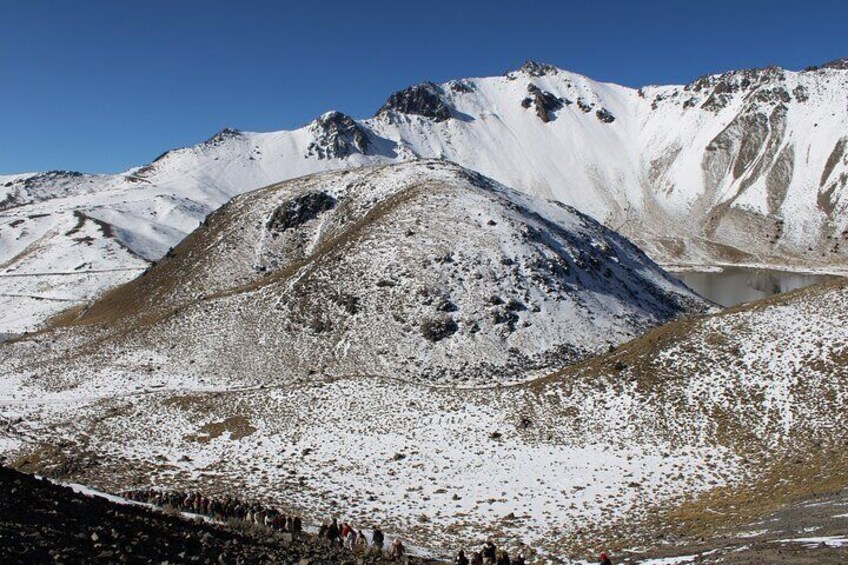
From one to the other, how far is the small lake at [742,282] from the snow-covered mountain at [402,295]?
38479mm

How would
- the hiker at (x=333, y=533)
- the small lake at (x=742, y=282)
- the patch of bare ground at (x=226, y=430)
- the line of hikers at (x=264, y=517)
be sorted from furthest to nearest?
the small lake at (x=742, y=282) → the patch of bare ground at (x=226, y=430) → the hiker at (x=333, y=533) → the line of hikers at (x=264, y=517)

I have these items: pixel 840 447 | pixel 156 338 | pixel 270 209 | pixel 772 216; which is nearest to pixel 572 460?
pixel 840 447

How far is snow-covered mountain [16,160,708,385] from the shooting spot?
4494cm

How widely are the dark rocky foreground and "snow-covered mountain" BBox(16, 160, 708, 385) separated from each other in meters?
24.7

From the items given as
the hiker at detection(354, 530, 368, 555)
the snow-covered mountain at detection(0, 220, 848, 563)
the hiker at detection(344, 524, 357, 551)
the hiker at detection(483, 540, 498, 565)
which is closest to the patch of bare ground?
the snow-covered mountain at detection(0, 220, 848, 563)

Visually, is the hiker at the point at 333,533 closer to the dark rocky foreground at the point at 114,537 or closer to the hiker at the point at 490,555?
the dark rocky foreground at the point at 114,537

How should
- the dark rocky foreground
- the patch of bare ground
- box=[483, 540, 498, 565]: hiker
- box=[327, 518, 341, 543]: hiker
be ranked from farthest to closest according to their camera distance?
the patch of bare ground
box=[327, 518, 341, 543]: hiker
box=[483, 540, 498, 565]: hiker
the dark rocky foreground

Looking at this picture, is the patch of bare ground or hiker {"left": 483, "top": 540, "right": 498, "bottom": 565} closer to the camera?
hiker {"left": 483, "top": 540, "right": 498, "bottom": 565}

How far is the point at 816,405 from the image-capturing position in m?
30.2

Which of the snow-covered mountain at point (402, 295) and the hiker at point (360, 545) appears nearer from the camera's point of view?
the hiker at point (360, 545)

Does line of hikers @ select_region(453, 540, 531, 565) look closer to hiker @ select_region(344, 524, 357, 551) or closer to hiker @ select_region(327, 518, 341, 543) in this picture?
hiker @ select_region(344, 524, 357, 551)

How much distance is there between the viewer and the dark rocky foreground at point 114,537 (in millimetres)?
12055

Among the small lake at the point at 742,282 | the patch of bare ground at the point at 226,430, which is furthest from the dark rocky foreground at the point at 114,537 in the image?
the small lake at the point at 742,282

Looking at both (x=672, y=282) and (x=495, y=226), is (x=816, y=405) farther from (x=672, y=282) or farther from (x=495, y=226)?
(x=672, y=282)
